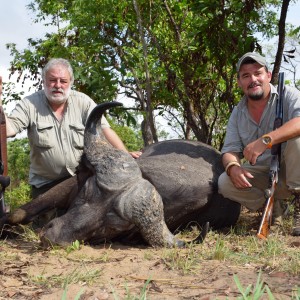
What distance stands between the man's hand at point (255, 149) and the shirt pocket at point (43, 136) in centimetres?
178

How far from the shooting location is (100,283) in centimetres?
290

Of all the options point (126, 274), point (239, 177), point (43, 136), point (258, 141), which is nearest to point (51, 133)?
point (43, 136)

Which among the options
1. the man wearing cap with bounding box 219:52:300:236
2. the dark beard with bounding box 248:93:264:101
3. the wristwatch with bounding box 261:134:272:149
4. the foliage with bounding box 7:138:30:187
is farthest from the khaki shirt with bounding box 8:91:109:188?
the foliage with bounding box 7:138:30:187

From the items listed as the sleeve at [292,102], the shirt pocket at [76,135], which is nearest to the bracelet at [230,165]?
the sleeve at [292,102]

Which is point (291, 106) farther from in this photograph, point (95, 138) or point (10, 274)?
point (10, 274)

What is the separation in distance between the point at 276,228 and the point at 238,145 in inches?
30.8

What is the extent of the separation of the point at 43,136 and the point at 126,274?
2.22m

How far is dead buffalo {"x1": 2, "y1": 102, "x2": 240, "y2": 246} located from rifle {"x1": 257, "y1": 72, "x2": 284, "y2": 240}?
45cm

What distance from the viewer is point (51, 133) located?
5027mm

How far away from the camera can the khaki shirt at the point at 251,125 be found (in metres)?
4.57

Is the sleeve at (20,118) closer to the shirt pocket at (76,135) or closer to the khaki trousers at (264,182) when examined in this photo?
the shirt pocket at (76,135)

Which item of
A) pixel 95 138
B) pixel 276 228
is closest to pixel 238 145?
pixel 276 228

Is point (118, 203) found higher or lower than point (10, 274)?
higher

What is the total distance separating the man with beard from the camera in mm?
4988
